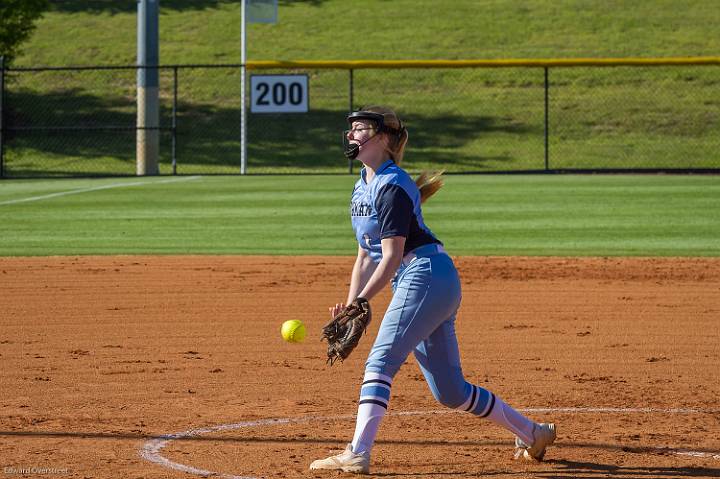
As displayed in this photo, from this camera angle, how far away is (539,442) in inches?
237

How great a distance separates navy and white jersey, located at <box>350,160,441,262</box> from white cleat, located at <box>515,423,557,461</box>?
114 centimetres

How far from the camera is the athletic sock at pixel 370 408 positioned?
5590 millimetres

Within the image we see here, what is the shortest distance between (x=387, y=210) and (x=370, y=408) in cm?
95

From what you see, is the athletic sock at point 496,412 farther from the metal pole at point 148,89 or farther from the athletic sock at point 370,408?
the metal pole at point 148,89

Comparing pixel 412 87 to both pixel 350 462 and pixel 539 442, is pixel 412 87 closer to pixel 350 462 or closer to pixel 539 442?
pixel 539 442

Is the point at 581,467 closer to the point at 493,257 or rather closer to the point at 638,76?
the point at 493,257

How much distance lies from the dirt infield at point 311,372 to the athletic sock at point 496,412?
19 cm

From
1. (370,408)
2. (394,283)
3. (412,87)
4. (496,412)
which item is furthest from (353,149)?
(412,87)

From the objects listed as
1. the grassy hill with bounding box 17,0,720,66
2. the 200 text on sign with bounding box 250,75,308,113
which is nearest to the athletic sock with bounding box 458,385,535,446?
the 200 text on sign with bounding box 250,75,308,113

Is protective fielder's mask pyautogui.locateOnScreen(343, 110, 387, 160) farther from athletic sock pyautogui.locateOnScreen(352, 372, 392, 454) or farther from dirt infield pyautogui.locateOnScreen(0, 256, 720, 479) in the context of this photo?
dirt infield pyautogui.locateOnScreen(0, 256, 720, 479)

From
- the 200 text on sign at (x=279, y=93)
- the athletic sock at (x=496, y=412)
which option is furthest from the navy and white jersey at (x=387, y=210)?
the 200 text on sign at (x=279, y=93)

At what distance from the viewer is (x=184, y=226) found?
1766cm

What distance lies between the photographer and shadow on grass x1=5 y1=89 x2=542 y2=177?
3238 cm

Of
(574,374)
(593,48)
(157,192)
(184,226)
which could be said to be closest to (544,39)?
(593,48)
